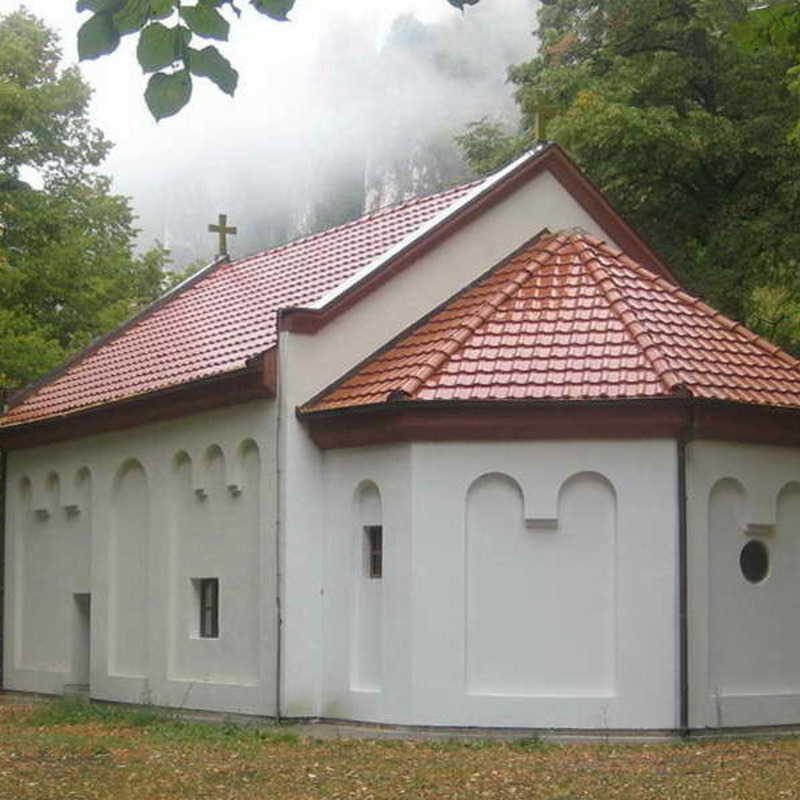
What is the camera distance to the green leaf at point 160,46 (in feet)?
21.0

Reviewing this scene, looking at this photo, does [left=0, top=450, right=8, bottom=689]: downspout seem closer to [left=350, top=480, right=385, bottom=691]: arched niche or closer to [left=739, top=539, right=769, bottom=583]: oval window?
[left=350, top=480, right=385, bottom=691]: arched niche

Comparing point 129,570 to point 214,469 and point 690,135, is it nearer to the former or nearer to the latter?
point 214,469

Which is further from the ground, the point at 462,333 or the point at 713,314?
the point at 713,314

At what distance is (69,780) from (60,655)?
38.3ft

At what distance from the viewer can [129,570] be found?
23516 millimetres

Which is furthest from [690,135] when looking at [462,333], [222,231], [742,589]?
[742,589]

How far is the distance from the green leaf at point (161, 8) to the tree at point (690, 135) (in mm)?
22982

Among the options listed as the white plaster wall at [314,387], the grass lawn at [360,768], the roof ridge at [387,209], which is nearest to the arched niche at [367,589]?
the white plaster wall at [314,387]

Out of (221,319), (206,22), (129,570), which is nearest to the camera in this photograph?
(206,22)

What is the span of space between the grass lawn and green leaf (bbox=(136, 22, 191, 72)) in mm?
7837

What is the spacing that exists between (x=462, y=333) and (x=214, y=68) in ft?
42.6

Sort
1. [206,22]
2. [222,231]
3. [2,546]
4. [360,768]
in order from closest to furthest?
[206,22]
[360,768]
[2,546]
[222,231]

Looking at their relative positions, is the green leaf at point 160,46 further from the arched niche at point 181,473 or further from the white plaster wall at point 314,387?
the arched niche at point 181,473

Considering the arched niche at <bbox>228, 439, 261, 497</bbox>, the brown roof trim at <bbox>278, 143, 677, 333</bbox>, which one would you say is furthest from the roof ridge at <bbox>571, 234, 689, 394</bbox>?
the arched niche at <bbox>228, 439, 261, 497</bbox>
